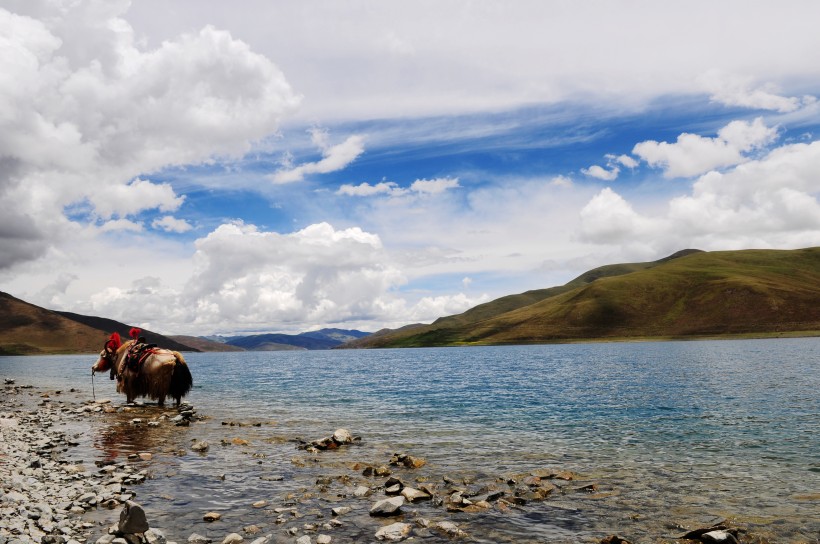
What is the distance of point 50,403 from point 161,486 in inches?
1302

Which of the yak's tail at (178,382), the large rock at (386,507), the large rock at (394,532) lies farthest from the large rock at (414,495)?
the yak's tail at (178,382)

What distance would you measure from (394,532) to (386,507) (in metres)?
1.45

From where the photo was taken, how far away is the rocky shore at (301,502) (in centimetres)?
1122

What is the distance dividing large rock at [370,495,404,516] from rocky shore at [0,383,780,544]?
0.03m

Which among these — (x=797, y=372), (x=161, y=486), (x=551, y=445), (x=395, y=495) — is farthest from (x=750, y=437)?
(x=797, y=372)

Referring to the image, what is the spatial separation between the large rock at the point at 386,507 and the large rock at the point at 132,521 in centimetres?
529

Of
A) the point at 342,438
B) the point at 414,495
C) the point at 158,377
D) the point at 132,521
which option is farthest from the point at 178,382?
the point at 132,521

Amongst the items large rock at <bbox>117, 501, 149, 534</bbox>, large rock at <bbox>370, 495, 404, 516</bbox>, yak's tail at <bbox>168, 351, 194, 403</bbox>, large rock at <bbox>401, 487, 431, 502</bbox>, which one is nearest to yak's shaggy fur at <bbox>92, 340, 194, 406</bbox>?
yak's tail at <bbox>168, 351, 194, 403</bbox>

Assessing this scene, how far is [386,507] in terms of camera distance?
1305 centimetres

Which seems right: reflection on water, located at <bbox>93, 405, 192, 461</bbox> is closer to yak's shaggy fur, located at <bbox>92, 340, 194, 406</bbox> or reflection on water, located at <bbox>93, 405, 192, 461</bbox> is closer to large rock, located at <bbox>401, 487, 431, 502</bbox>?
yak's shaggy fur, located at <bbox>92, 340, 194, 406</bbox>

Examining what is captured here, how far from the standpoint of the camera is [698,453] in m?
20.3

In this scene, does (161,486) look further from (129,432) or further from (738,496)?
(738,496)

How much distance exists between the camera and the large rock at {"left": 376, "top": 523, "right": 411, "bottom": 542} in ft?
37.6

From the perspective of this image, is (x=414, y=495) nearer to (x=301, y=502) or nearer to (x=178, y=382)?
(x=301, y=502)
